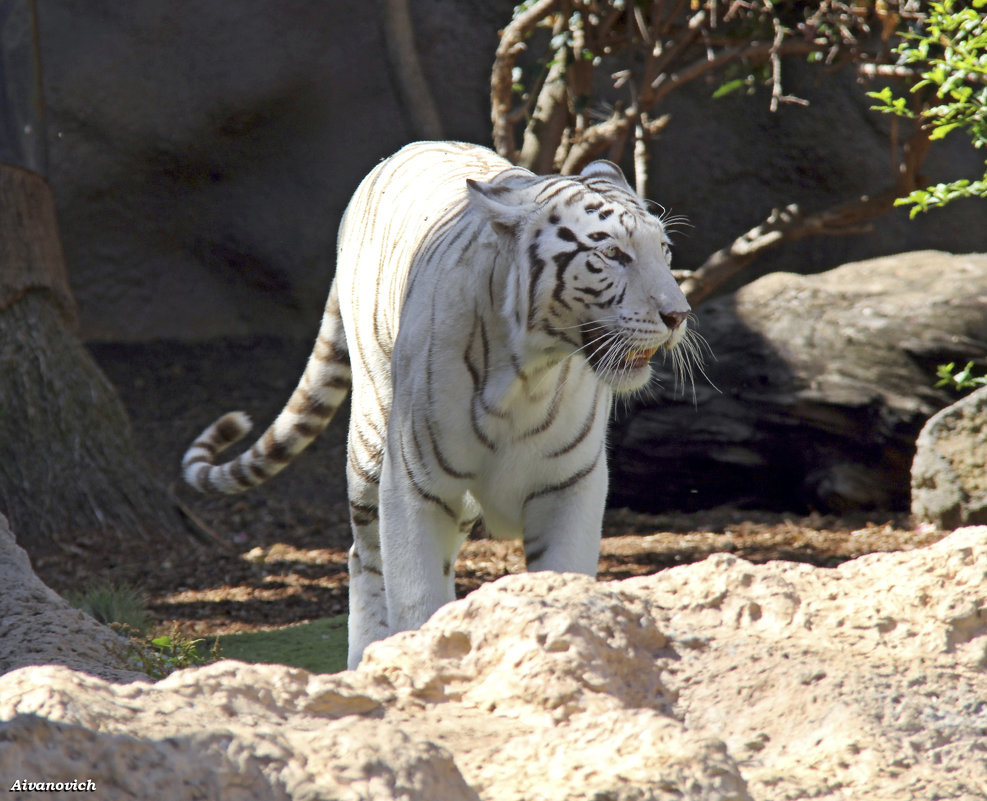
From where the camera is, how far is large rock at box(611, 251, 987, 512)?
19.0ft

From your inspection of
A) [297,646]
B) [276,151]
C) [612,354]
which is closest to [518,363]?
[612,354]

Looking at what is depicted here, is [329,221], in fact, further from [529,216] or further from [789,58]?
[529,216]

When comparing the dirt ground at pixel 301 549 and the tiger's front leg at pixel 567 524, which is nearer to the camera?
the tiger's front leg at pixel 567 524

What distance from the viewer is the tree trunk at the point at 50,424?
5.72m

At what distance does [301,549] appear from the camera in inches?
250

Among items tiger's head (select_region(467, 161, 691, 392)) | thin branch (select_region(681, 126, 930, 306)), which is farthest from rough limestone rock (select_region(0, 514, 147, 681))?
thin branch (select_region(681, 126, 930, 306))

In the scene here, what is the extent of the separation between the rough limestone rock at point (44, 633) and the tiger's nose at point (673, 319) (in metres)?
1.78

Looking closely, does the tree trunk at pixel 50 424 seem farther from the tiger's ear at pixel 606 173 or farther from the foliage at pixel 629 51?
the tiger's ear at pixel 606 173

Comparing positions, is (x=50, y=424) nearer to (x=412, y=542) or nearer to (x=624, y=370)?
(x=412, y=542)

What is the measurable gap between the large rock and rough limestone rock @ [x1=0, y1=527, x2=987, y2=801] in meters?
3.99

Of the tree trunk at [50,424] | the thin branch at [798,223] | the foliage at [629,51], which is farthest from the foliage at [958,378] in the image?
the tree trunk at [50,424]

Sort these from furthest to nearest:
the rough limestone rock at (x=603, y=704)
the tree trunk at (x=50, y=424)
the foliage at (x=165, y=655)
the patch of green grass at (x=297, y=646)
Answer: the tree trunk at (x=50, y=424), the patch of green grass at (x=297, y=646), the foliage at (x=165, y=655), the rough limestone rock at (x=603, y=704)

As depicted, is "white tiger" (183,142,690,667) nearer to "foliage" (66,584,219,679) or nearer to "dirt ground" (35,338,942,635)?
"foliage" (66,584,219,679)

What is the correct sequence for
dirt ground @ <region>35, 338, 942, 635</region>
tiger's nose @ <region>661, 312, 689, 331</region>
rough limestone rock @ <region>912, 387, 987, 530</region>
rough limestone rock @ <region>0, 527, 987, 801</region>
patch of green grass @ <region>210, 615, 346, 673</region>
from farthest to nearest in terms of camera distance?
dirt ground @ <region>35, 338, 942, 635</region> → rough limestone rock @ <region>912, 387, 987, 530</region> → patch of green grass @ <region>210, 615, 346, 673</region> → tiger's nose @ <region>661, 312, 689, 331</region> → rough limestone rock @ <region>0, 527, 987, 801</region>
